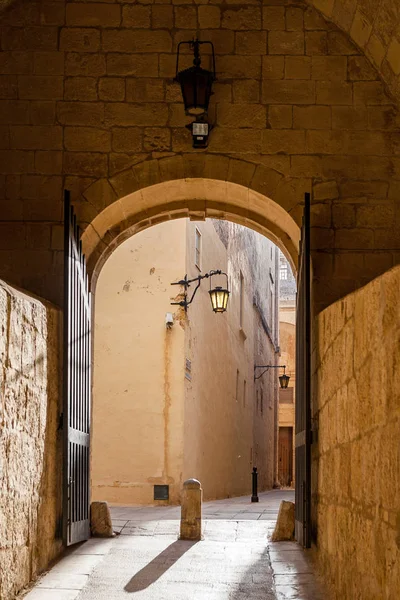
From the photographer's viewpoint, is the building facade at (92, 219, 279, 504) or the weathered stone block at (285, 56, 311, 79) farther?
the building facade at (92, 219, 279, 504)

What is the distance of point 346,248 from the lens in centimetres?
737

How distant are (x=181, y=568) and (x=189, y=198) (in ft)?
11.6

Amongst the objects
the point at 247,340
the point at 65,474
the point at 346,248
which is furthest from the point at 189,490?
the point at 247,340

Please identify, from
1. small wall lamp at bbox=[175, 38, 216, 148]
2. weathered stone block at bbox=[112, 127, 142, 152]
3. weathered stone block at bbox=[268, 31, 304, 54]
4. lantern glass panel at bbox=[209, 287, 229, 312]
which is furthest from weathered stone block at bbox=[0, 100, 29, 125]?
lantern glass panel at bbox=[209, 287, 229, 312]

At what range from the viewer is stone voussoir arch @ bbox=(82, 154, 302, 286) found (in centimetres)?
754

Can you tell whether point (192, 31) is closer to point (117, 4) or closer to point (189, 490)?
point (117, 4)

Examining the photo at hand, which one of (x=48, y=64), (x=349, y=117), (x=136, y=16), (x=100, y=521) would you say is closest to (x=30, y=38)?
(x=48, y=64)

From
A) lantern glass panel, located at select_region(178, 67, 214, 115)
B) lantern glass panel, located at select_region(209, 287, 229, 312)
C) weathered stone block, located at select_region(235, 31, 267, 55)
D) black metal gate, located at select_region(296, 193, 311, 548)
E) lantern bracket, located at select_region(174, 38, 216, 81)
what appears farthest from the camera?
lantern glass panel, located at select_region(209, 287, 229, 312)

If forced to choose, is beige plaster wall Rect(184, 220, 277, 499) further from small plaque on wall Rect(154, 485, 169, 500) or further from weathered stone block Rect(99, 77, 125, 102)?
weathered stone block Rect(99, 77, 125, 102)

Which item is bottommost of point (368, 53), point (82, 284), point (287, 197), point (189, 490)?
point (189, 490)

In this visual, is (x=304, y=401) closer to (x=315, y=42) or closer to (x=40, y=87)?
(x=315, y=42)

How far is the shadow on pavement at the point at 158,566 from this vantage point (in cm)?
576

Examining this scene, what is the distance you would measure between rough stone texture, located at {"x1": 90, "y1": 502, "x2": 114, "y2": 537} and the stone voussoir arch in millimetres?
2070

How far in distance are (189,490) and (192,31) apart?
13.3ft
